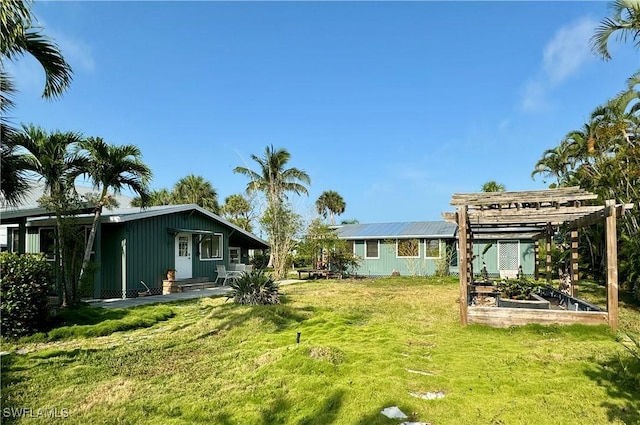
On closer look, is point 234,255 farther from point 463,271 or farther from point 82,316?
point 463,271

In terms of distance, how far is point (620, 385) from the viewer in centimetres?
423

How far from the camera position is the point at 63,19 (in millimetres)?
6770

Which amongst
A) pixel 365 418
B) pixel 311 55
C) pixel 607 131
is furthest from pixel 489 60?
pixel 365 418

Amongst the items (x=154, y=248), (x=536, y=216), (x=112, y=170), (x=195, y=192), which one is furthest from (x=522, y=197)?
(x=195, y=192)

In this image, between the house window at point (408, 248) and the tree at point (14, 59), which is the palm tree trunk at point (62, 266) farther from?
the house window at point (408, 248)

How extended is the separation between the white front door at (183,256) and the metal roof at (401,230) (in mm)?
9917

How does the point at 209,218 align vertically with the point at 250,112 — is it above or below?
below

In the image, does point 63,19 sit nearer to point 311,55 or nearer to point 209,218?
point 311,55

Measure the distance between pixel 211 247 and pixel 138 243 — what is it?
4384mm

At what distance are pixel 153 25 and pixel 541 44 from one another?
416 inches

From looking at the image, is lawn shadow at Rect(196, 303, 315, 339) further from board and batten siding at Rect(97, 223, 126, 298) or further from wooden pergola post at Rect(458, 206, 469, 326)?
board and batten siding at Rect(97, 223, 126, 298)

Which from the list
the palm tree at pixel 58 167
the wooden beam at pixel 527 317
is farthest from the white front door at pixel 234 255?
the wooden beam at pixel 527 317

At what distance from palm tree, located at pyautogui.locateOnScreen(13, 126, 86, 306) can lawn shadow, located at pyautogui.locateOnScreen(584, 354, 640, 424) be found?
10204mm

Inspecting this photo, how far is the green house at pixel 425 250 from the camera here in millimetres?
21484
